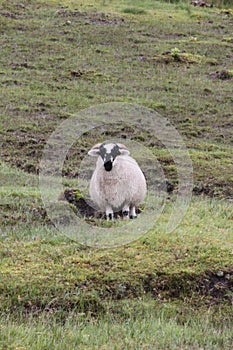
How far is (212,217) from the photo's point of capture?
35.9ft

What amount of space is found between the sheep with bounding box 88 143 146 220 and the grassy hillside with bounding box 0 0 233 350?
23.1 inches

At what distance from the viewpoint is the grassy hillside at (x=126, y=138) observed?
6.98 meters

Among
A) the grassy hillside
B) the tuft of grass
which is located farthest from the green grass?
the tuft of grass

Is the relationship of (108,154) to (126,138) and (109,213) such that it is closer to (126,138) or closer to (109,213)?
(109,213)

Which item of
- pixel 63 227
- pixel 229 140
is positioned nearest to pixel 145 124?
pixel 229 140

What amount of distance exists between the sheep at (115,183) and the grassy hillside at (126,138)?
1.92 feet

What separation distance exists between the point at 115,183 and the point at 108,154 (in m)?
0.47

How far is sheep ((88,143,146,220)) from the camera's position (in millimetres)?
10242

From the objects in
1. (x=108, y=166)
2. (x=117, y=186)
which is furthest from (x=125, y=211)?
(x=108, y=166)

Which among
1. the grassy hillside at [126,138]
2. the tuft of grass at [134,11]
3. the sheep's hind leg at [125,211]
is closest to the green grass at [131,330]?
the grassy hillside at [126,138]

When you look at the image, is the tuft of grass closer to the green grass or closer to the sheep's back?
the sheep's back

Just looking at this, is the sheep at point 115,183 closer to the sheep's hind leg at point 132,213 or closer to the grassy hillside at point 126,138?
the sheep's hind leg at point 132,213

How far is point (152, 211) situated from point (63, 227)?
1904mm

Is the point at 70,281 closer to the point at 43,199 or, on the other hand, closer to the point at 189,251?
the point at 189,251
